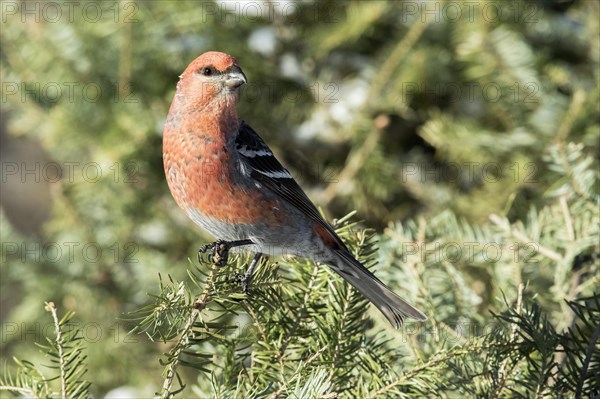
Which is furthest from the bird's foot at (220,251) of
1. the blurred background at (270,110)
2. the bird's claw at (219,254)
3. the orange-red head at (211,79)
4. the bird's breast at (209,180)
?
the blurred background at (270,110)

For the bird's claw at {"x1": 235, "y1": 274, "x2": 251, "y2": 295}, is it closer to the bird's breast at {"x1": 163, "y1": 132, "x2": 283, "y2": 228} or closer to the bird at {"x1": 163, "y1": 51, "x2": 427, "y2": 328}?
the bird at {"x1": 163, "y1": 51, "x2": 427, "y2": 328}

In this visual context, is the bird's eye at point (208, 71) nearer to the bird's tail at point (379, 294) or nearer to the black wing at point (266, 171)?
the black wing at point (266, 171)

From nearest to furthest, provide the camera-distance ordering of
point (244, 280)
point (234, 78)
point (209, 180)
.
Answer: point (244, 280) < point (209, 180) < point (234, 78)

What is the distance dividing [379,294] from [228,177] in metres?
0.90

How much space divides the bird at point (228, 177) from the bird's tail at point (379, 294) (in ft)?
1.02

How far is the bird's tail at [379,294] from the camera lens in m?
2.18

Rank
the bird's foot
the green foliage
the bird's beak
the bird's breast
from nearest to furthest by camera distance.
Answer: the green foliage
the bird's foot
the bird's breast
the bird's beak

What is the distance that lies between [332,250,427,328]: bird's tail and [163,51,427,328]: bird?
31 centimetres

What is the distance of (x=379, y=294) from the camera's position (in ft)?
7.28

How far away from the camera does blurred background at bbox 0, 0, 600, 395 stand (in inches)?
144

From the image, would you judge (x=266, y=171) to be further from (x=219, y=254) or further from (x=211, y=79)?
(x=219, y=254)

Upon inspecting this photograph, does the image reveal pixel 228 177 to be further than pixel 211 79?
No

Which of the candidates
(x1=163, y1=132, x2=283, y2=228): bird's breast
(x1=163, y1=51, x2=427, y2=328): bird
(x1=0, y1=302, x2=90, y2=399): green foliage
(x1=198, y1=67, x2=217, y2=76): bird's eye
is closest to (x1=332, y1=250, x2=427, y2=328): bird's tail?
(x1=163, y1=51, x2=427, y2=328): bird

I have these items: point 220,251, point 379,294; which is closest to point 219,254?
point 220,251
